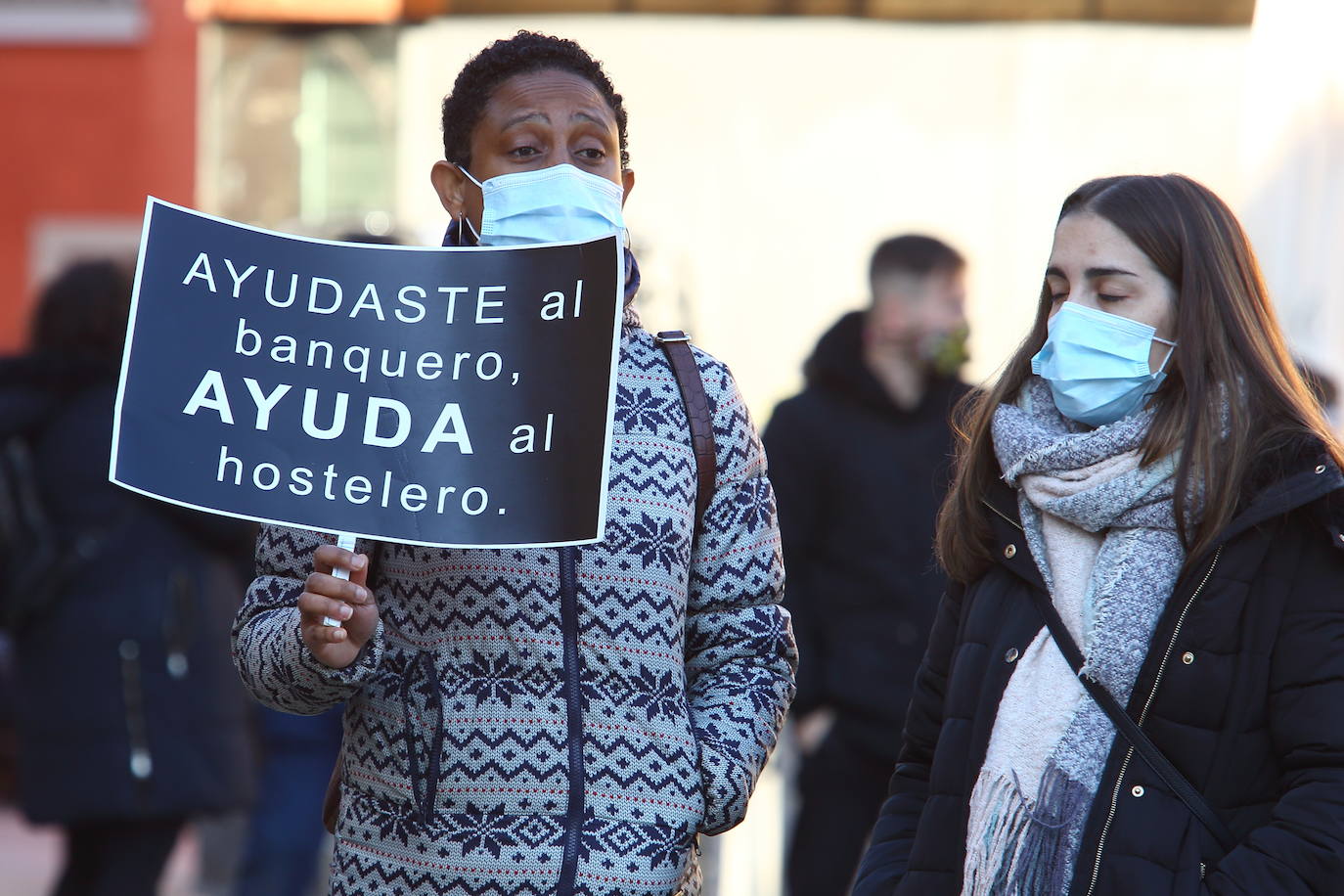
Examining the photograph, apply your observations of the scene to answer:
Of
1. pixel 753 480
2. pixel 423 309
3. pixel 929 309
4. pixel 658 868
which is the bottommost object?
pixel 658 868

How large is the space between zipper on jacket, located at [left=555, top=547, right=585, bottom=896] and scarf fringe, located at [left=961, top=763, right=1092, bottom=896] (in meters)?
0.56

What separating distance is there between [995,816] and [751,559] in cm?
49

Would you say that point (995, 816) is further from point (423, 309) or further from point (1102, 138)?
point (1102, 138)

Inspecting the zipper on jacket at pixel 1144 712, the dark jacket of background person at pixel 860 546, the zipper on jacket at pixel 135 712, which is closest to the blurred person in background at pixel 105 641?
the zipper on jacket at pixel 135 712

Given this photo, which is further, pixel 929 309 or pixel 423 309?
pixel 929 309

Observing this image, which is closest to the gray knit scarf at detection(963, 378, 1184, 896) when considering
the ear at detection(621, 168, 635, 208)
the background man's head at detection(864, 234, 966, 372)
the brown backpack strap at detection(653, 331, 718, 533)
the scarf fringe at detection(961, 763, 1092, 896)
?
the scarf fringe at detection(961, 763, 1092, 896)

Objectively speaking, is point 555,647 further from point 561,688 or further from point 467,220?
point 467,220

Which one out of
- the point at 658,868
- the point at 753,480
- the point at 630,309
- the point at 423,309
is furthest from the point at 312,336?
the point at 658,868

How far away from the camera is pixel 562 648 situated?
248cm

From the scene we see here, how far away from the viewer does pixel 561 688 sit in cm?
247

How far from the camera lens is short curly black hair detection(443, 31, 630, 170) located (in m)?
2.74

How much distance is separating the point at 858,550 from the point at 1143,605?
2388mm

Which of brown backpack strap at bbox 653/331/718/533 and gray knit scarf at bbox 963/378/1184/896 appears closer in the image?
gray knit scarf at bbox 963/378/1184/896

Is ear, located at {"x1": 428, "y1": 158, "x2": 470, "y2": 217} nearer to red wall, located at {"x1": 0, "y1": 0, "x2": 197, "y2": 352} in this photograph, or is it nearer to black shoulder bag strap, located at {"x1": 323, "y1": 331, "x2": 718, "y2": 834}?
black shoulder bag strap, located at {"x1": 323, "y1": 331, "x2": 718, "y2": 834}
